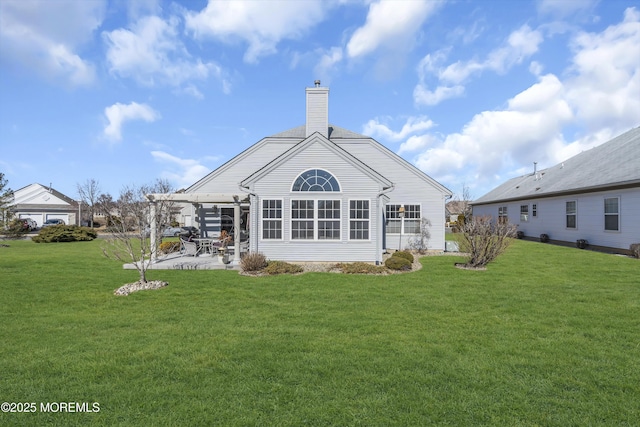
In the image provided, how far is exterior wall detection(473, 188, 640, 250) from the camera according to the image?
1491cm

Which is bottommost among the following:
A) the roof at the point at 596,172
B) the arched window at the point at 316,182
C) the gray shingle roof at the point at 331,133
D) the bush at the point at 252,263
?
the bush at the point at 252,263

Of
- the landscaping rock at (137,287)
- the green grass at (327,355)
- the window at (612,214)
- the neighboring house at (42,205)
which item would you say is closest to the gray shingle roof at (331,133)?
the landscaping rock at (137,287)

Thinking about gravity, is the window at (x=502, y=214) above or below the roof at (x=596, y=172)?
below

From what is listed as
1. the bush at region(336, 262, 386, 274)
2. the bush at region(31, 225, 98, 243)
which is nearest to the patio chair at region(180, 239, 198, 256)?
the bush at region(336, 262, 386, 274)

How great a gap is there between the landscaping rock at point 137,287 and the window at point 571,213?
22.1 metres

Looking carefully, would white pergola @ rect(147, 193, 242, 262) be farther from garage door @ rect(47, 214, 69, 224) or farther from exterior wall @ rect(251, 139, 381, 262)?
garage door @ rect(47, 214, 69, 224)

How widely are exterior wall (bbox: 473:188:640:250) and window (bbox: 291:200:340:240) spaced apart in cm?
1381

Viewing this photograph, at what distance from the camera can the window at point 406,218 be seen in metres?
17.5

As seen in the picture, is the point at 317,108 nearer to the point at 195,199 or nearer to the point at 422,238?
the point at 195,199

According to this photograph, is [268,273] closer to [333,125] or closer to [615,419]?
[615,419]

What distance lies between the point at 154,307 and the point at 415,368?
5.75m

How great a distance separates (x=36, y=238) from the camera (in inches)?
973

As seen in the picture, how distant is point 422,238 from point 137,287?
1368cm

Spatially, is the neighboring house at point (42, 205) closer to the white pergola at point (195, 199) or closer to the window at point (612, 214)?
A: the white pergola at point (195, 199)
